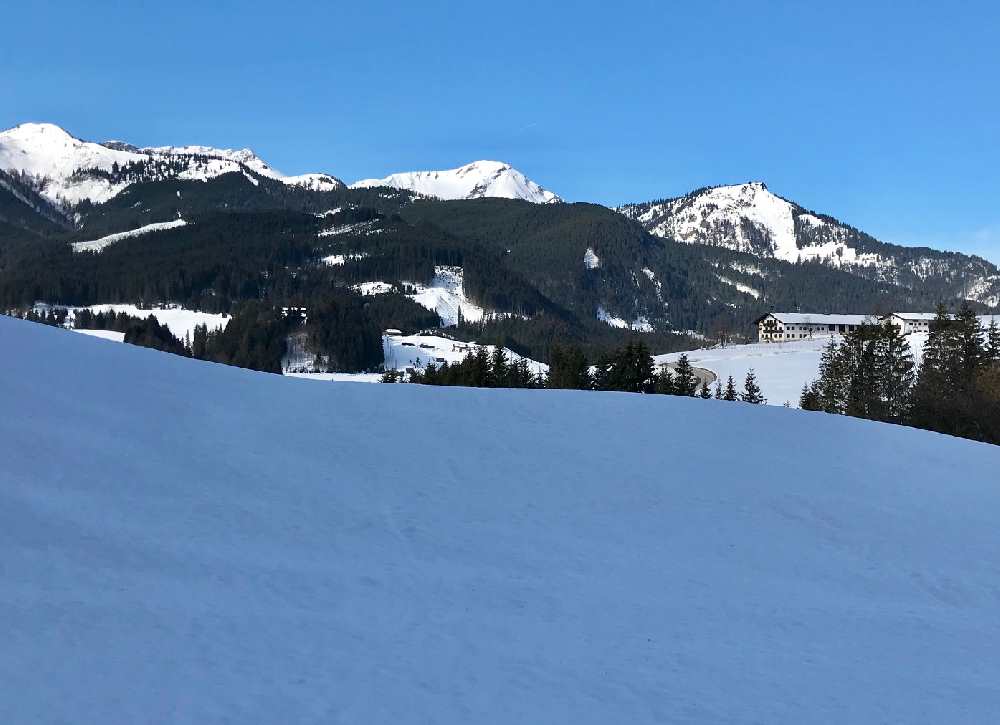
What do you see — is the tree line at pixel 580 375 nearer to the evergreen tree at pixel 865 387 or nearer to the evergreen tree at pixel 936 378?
the evergreen tree at pixel 865 387

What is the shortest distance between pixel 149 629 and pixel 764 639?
799cm

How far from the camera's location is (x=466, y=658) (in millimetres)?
9680

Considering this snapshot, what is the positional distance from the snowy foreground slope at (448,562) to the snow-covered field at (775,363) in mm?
77283

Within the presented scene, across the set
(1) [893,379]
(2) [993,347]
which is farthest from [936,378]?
(2) [993,347]

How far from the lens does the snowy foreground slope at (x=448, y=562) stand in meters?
8.80

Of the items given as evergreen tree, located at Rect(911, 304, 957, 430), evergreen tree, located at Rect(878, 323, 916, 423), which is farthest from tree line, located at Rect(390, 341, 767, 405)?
evergreen tree, located at Rect(911, 304, 957, 430)

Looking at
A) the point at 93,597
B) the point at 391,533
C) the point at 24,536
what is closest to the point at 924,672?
the point at 391,533

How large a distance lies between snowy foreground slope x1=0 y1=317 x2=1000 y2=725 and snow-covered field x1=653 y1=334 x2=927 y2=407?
77.3 meters

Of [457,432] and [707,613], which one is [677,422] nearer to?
[457,432]

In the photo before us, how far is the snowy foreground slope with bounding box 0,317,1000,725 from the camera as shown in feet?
28.9

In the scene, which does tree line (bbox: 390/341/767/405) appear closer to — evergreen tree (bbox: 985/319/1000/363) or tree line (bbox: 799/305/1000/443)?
tree line (bbox: 799/305/1000/443)

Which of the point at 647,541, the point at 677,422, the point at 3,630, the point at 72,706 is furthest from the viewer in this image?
the point at 677,422

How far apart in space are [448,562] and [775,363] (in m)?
118

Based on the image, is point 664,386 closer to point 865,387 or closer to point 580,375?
point 580,375
